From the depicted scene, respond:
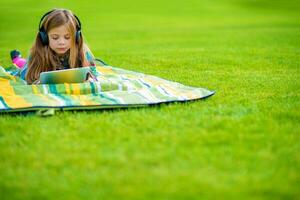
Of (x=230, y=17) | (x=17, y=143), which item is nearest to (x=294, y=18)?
(x=230, y=17)

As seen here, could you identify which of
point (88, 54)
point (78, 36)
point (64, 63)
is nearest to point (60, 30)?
point (78, 36)

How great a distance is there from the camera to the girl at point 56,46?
4688 mm

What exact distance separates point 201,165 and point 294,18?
13.5 m

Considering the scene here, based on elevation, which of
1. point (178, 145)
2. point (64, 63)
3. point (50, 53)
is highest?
point (50, 53)

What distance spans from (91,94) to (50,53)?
935 millimetres

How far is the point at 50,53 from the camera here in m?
4.82

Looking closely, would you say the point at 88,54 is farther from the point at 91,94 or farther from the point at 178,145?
the point at 178,145

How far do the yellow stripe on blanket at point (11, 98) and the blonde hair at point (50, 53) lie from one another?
0.34m

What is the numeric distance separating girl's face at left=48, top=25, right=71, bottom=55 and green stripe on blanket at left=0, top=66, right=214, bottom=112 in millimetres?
508

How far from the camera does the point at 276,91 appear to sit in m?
4.55

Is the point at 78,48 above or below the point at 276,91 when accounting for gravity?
above

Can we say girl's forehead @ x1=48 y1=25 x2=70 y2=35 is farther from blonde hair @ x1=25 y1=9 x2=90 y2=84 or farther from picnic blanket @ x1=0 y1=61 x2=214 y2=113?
picnic blanket @ x1=0 y1=61 x2=214 y2=113

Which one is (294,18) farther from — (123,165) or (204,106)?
(123,165)

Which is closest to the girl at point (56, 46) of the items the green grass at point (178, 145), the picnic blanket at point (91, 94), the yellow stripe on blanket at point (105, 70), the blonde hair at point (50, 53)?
the blonde hair at point (50, 53)
